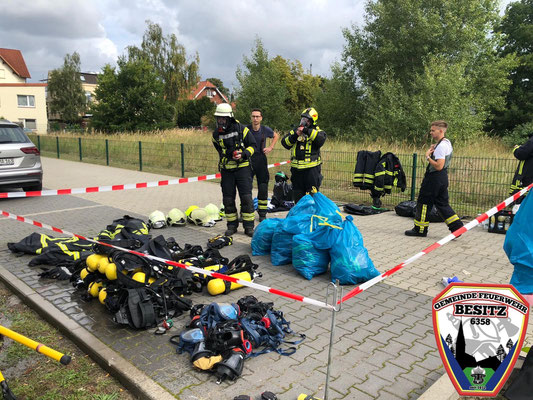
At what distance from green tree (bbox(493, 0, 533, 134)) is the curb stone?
33.7 meters

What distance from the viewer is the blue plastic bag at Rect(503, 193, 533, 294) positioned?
255 centimetres

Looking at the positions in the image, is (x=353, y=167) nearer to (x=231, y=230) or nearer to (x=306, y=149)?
(x=306, y=149)

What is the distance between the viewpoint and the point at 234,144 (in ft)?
21.4

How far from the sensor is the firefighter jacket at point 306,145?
21.6 feet

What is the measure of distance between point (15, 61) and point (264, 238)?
65.6 m

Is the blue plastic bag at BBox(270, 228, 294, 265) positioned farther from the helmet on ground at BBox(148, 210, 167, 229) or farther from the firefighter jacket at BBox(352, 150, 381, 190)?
the firefighter jacket at BBox(352, 150, 381, 190)

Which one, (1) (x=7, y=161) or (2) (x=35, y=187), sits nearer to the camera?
(1) (x=7, y=161)

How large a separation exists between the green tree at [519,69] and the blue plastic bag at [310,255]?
1236 inches

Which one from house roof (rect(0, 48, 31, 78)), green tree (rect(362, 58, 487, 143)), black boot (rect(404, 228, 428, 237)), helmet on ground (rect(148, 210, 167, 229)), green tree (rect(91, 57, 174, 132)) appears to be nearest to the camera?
black boot (rect(404, 228, 428, 237))

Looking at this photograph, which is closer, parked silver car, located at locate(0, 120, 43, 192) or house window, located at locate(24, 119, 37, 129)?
parked silver car, located at locate(0, 120, 43, 192)

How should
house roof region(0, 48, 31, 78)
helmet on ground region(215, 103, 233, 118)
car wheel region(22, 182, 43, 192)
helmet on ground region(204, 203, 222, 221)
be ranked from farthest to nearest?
house roof region(0, 48, 31, 78) < car wheel region(22, 182, 43, 192) < helmet on ground region(204, 203, 222, 221) < helmet on ground region(215, 103, 233, 118)

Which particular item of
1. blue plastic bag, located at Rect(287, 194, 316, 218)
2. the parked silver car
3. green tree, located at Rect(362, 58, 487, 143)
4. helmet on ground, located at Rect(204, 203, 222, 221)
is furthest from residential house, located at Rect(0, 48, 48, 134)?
blue plastic bag, located at Rect(287, 194, 316, 218)

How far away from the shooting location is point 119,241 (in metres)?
4.41

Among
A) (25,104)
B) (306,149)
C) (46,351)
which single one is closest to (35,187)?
(306,149)
